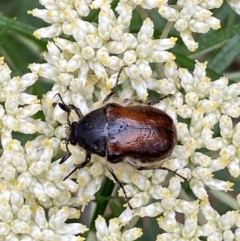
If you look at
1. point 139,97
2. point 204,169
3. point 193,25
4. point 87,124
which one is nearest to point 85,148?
point 87,124

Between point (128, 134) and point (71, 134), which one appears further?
point (71, 134)

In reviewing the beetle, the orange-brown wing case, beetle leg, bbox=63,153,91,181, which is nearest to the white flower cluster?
beetle leg, bbox=63,153,91,181

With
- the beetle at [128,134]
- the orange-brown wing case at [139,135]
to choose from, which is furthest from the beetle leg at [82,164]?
the orange-brown wing case at [139,135]

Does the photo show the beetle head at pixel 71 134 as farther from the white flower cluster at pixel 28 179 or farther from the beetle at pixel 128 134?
the white flower cluster at pixel 28 179

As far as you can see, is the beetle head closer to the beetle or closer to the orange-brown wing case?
the beetle

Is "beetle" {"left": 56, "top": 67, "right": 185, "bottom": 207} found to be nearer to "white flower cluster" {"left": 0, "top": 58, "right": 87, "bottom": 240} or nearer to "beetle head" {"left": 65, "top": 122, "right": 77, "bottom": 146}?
"beetle head" {"left": 65, "top": 122, "right": 77, "bottom": 146}

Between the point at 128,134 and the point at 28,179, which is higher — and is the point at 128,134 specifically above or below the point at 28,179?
above

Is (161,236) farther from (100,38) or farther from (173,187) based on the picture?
(100,38)

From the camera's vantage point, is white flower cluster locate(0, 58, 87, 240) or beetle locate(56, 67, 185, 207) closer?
beetle locate(56, 67, 185, 207)

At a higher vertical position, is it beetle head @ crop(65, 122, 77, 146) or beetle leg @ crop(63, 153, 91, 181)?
beetle head @ crop(65, 122, 77, 146)

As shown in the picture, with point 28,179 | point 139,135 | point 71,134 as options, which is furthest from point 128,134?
point 28,179

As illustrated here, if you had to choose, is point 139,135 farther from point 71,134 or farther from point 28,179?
point 28,179
